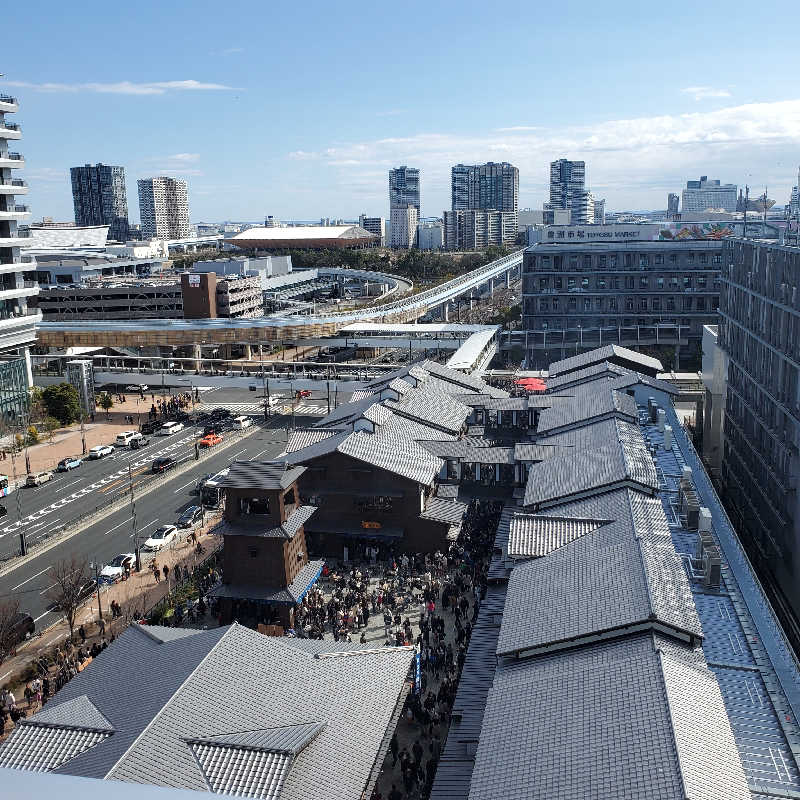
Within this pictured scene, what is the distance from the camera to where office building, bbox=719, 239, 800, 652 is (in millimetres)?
28205

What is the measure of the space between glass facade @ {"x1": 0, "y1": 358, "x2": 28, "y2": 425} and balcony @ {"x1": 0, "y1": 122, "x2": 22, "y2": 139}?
14.4 meters

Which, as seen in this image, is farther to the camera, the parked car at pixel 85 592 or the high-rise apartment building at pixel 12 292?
the high-rise apartment building at pixel 12 292

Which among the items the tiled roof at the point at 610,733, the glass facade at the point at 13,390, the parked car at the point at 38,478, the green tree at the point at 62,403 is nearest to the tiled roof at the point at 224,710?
the tiled roof at the point at 610,733

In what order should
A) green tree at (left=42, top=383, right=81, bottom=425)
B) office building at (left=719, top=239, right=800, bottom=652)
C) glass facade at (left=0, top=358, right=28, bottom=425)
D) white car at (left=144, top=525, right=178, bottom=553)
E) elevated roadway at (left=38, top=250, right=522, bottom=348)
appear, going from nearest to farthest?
office building at (left=719, top=239, right=800, bottom=652) < white car at (left=144, top=525, right=178, bottom=553) < glass facade at (left=0, top=358, right=28, bottom=425) < green tree at (left=42, top=383, right=81, bottom=425) < elevated roadway at (left=38, top=250, right=522, bottom=348)

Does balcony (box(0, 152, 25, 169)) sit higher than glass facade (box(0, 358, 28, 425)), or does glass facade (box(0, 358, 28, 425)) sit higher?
balcony (box(0, 152, 25, 169))

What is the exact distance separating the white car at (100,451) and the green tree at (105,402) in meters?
11.7

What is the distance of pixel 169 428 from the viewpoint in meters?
50.6

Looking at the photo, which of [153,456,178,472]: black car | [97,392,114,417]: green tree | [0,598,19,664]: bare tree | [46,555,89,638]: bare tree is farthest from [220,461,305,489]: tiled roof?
[97,392,114,417]: green tree

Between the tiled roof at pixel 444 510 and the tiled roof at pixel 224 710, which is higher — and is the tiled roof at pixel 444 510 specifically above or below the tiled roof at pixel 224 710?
below

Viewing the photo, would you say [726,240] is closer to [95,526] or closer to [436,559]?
[436,559]

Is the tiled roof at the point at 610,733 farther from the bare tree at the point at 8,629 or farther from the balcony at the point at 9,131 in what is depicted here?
the balcony at the point at 9,131

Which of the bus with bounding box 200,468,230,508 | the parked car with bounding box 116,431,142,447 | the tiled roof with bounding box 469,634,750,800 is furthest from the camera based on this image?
the parked car with bounding box 116,431,142,447

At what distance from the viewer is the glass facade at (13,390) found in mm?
50938

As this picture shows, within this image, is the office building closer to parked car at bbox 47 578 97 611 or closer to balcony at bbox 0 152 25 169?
parked car at bbox 47 578 97 611
